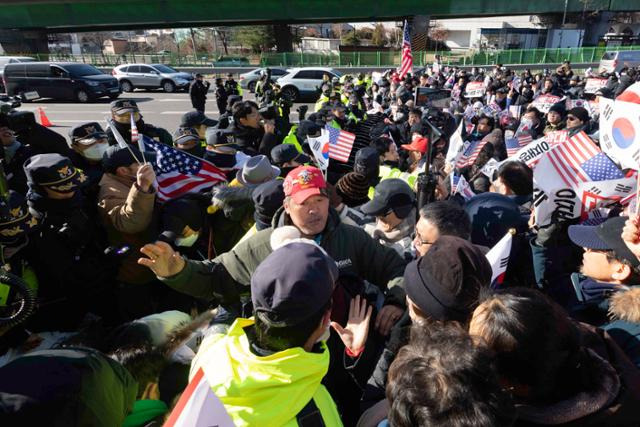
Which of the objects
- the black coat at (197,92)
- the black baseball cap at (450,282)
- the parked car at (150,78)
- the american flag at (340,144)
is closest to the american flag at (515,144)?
the american flag at (340,144)

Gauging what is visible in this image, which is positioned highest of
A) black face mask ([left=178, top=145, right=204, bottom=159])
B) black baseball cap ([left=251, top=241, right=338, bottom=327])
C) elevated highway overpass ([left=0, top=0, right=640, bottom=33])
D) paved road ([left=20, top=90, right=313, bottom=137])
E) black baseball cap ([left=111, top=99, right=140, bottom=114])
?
elevated highway overpass ([left=0, top=0, right=640, bottom=33])

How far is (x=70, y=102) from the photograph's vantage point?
18.9m

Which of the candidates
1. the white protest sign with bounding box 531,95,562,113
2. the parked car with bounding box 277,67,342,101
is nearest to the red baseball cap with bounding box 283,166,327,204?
the white protest sign with bounding box 531,95,562,113

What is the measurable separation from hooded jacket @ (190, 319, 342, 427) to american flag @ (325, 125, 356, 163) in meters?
3.76

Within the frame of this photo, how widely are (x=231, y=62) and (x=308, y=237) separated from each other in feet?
107

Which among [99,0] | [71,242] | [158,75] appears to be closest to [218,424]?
[71,242]

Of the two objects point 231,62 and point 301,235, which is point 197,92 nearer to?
point 301,235

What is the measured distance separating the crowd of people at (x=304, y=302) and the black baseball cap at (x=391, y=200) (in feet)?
0.05

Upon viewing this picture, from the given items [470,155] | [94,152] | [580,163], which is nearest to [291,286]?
[580,163]

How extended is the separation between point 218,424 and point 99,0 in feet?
128

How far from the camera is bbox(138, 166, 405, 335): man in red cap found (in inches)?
92.8

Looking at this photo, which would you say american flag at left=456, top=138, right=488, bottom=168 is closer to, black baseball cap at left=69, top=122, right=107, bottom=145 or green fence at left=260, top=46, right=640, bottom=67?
black baseball cap at left=69, top=122, right=107, bottom=145

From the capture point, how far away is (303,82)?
63.5ft

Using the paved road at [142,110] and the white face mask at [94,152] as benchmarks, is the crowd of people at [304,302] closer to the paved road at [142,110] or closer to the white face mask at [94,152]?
the white face mask at [94,152]
